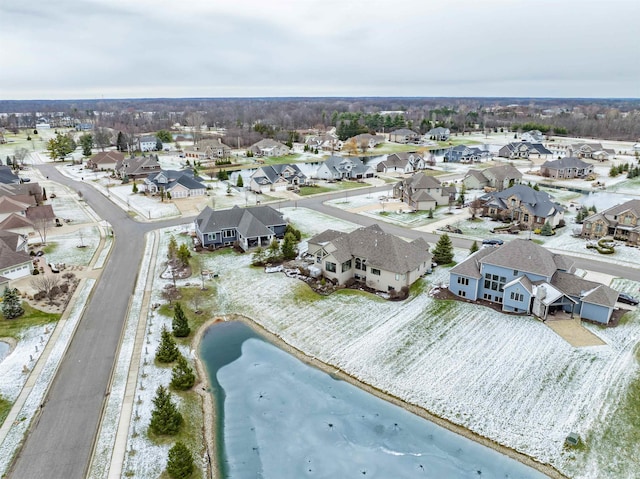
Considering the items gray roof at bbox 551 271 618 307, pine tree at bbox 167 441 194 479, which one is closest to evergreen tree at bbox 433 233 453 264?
gray roof at bbox 551 271 618 307

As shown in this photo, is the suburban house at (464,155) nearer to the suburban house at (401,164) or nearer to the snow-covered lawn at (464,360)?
the suburban house at (401,164)

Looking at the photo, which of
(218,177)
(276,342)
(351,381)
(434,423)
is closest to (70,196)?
(218,177)

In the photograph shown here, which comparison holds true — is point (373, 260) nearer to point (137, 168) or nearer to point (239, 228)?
point (239, 228)

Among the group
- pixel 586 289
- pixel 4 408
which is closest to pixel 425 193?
pixel 586 289

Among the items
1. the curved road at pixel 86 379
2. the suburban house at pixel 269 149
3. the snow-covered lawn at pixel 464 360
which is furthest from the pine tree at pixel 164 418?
the suburban house at pixel 269 149

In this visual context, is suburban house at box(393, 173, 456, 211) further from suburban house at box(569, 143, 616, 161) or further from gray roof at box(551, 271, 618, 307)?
suburban house at box(569, 143, 616, 161)

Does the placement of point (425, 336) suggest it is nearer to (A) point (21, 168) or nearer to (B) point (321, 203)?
(B) point (321, 203)
